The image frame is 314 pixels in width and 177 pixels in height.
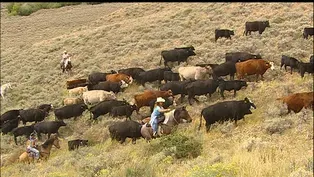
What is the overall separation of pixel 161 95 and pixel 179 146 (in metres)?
7.03

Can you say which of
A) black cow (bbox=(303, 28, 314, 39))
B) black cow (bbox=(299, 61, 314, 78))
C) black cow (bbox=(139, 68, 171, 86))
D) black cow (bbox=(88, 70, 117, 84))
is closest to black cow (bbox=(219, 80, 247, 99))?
black cow (bbox=(299, 61, 314, 78))

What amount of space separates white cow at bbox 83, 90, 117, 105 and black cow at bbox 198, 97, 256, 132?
6.78 meters

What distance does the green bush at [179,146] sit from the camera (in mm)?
12453

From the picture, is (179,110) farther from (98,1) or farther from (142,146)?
(98,1)

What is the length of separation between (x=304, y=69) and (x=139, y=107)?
24.0 feet

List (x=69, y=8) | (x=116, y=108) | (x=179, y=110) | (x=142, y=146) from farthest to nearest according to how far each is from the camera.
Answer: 1. (x=69, y=8)
2. (x=116, y=108)
3. (x=179, y=110)
4. (x=142, y=146)

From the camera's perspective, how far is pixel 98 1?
70.9 metres

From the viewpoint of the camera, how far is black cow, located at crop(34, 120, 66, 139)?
64.7 feet

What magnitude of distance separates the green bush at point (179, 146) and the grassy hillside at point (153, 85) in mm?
178

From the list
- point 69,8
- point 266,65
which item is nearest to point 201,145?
point 266,65

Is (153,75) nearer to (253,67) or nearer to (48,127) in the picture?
(253,67)

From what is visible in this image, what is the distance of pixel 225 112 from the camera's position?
16.0 m

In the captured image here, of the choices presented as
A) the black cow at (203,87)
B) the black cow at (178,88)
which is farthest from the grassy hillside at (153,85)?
the black cow at (178,88)

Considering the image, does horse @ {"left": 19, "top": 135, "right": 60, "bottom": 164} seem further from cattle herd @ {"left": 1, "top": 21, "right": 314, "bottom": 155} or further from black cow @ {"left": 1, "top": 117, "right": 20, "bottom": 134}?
black cow @ {"left": 1, "top": 117, "right": 20, "bottom": 134}
